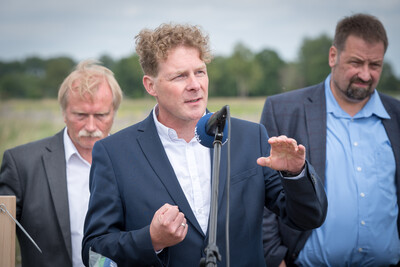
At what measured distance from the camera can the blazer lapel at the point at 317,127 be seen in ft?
12.0

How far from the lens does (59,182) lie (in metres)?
3.56

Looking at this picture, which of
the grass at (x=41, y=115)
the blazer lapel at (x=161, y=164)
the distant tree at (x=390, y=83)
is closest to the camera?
the blazer lapel at (x=161, y=164)

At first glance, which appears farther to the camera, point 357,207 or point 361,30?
point 361,30

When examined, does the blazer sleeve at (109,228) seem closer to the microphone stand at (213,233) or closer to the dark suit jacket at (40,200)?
the microphone stand at (213,233)

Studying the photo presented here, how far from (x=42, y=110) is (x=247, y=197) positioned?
11016 mm

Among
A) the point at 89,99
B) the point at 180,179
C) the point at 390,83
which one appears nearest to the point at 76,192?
the point at 89,99

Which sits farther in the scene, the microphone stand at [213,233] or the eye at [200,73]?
the eye at [200,73]

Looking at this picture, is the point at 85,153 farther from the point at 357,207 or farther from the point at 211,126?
the point at 357,207

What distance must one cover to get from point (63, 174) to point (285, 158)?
2101 millimetres

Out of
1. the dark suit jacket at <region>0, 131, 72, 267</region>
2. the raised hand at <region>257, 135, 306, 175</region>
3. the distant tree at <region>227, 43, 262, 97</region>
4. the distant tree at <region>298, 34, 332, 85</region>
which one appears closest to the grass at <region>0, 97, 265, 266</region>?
the distant tree at <region>298, 34, 332, 85</region>

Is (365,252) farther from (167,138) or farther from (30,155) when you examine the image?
(30,155)

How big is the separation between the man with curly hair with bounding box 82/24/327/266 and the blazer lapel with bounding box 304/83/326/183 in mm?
984

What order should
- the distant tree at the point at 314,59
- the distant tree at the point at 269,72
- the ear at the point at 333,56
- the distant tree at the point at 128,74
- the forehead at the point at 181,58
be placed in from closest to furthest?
the forehead at the point at 181,58, the ear at the point at 333,56, the distant tree at the point at 128,74, the distant tree at the point at 314,59, the distant tree at the point at 269,72

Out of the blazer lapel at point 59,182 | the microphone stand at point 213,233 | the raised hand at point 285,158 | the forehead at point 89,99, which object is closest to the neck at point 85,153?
the blazer lapel at point 59,182
